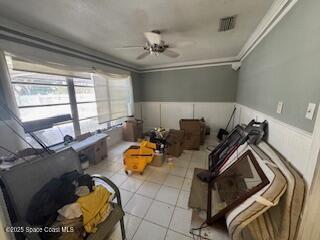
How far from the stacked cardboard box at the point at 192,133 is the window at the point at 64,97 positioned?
7.18ft

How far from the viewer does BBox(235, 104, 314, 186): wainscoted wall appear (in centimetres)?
103

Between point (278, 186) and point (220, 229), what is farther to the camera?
point (220, 229)

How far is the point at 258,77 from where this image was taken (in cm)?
225

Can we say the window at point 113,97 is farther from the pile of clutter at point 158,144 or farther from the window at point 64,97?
the pile of clutter at point 158,144

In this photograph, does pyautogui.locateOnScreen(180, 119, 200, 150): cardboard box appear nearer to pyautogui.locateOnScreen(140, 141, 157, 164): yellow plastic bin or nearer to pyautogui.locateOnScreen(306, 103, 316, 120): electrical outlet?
pyautogui.locateOnScreen(140, 141, 157, 164): yellow plastic bin

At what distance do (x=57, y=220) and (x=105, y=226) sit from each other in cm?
39

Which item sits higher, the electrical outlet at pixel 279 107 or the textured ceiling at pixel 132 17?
the textured ceiling at pixel 132 17

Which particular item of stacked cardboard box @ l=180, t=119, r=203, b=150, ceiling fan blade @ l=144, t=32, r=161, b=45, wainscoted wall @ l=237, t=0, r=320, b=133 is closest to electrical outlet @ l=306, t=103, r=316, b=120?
wainscoted wall @ l=237, t=0, r=320, b=133

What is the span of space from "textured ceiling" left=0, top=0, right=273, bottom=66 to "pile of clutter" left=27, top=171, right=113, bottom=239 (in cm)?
190

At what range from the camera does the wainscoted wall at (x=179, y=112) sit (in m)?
4.45

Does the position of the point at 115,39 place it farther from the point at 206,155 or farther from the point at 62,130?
the point at 206,155

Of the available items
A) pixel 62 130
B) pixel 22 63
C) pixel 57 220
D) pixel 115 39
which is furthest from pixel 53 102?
pixel 57 220

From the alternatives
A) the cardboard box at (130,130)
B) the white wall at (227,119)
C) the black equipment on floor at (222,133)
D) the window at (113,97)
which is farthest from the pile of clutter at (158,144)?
the white wall at (227,119)

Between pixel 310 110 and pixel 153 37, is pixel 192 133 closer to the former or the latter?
pixel 153 37
